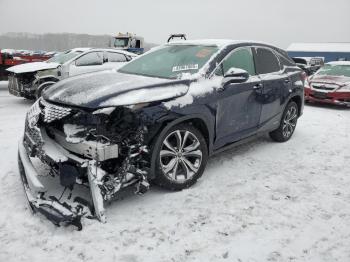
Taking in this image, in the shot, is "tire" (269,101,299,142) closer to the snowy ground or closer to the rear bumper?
the snowy ground

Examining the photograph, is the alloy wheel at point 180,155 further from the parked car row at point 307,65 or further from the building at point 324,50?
the building at point 324,50

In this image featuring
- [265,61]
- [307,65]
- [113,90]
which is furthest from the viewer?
[307,65]

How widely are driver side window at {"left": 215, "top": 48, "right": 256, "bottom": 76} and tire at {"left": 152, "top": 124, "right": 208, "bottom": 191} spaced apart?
948mm

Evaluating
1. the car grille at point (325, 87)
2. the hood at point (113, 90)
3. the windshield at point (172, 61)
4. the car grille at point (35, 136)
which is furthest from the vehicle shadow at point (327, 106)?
the car grille at point (35, 136)

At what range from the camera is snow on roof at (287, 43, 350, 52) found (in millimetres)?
52084

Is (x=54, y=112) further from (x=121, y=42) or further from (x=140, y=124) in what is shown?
(x=121, y=42)

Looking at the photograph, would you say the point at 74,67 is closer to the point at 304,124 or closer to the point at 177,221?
the point at 304,124

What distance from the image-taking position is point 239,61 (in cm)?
467

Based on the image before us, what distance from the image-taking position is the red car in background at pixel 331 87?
10.0m

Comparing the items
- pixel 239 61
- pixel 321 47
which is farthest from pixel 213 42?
pixel 321 47

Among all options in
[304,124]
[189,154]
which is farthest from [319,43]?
[189,154]

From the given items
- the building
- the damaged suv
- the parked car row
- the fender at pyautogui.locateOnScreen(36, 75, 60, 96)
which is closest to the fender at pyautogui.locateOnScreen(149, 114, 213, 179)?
the damaged suv

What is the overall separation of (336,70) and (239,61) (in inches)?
322

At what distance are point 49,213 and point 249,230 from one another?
1.85 m
